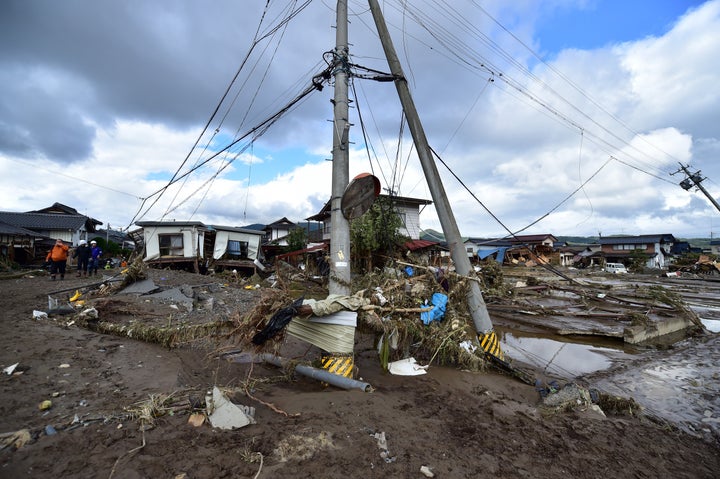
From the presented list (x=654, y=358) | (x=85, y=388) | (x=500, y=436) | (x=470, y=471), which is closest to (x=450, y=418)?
(x=500, y=436)

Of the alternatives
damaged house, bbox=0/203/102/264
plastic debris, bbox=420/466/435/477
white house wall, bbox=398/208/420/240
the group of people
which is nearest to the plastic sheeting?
plastic debris, bbox=420/466/435/477

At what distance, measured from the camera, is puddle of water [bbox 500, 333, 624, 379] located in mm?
8188

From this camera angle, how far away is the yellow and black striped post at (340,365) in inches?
216

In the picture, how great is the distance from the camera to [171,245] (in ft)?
73.8

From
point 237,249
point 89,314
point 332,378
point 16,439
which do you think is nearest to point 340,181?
point 332,378

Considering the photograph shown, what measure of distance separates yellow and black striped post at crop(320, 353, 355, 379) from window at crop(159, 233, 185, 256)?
2070cm

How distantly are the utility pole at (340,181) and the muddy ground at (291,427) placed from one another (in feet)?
6.96

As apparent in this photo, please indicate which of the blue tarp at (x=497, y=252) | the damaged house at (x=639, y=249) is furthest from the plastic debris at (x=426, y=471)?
the damaged house at (x=639, y=249)

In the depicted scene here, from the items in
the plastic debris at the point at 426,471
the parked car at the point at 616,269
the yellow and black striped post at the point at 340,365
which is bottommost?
the parked car at the point at 616,269

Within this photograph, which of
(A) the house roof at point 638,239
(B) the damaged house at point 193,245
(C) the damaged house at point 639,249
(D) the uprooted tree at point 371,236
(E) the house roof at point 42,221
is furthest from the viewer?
(A) the house roof at point 638,239

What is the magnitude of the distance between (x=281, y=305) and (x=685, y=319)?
50.1 ft

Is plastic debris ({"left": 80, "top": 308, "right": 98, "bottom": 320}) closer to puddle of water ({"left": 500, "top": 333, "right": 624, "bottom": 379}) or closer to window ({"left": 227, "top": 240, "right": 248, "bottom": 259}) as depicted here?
puddle of water ({"left": 500, "top": 333, "right": 624, "bottom": 379})

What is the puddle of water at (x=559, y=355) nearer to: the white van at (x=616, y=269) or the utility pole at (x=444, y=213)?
the utility pole at (x=444, y=213)

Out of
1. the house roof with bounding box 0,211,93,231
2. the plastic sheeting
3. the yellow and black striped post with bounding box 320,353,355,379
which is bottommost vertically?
the yellow and black striped post with bounding box 320,353,355,379
